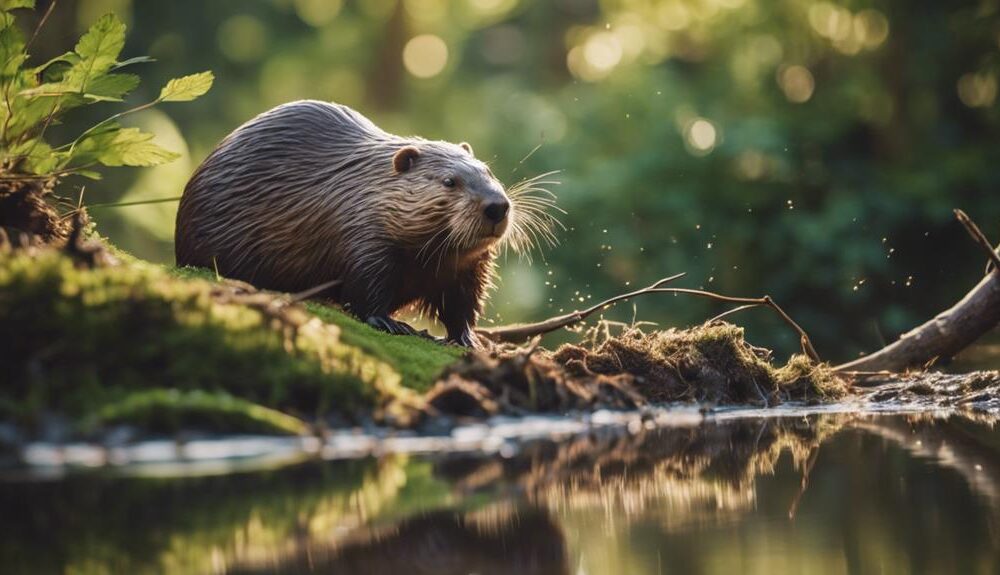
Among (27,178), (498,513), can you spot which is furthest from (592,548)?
(27,178)

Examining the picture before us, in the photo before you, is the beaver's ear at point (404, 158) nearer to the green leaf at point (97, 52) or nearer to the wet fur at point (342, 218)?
the wet fur at point (342, 218)

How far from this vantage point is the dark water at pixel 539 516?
8.76 feet

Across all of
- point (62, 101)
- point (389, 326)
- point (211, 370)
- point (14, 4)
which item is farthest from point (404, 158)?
point (211, 370)

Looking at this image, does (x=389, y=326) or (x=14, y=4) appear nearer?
(x=14, y=4)

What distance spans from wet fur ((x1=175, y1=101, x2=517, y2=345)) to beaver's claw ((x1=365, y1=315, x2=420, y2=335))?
2.2 inches

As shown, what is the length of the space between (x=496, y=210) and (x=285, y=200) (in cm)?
121

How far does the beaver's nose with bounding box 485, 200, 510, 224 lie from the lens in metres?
6.02

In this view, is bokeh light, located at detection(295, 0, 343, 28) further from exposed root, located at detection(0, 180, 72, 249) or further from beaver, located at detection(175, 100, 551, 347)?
exposed root, located at detection(0, 180, 72, 249)

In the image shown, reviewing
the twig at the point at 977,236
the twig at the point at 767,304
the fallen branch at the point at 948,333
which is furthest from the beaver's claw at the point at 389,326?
the twig at the point at 977,236

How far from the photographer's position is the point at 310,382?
4.31 metres

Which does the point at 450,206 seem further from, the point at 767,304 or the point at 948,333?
the point at 948,333

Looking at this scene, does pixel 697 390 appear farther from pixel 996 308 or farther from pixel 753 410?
pixel 996 308

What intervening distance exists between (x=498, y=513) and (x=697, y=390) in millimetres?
2613

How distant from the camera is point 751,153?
1692 centimetres
